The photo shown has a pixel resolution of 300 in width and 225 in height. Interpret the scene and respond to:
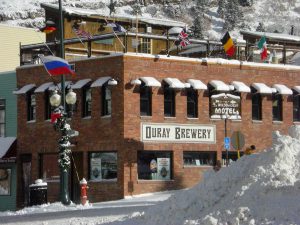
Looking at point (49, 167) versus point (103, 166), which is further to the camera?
point (49, 167)

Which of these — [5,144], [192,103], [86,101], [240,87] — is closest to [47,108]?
[86,101]

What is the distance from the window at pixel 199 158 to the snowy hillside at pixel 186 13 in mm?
94682

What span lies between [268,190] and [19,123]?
80.0 ft

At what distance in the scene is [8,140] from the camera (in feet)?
129

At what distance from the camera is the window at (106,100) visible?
35125 mm

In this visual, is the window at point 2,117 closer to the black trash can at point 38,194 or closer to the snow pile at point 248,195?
the black trash can at point 38,194

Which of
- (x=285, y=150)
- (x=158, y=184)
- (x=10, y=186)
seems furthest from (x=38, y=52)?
(x=285, y=150)

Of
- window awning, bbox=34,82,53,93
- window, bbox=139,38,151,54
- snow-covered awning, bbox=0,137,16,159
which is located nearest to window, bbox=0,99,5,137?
snow-covered awning, bbox=0,137,16,159

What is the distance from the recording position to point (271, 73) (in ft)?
127

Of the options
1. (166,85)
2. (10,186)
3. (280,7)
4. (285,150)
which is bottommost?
(10,186)

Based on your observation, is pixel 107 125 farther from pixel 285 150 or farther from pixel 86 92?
pixel 285 150

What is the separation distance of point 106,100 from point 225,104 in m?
5.34

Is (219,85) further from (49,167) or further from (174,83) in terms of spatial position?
(49,167)

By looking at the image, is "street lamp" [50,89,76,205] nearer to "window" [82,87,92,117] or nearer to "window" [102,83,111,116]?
"window" [102,83,111,116]
